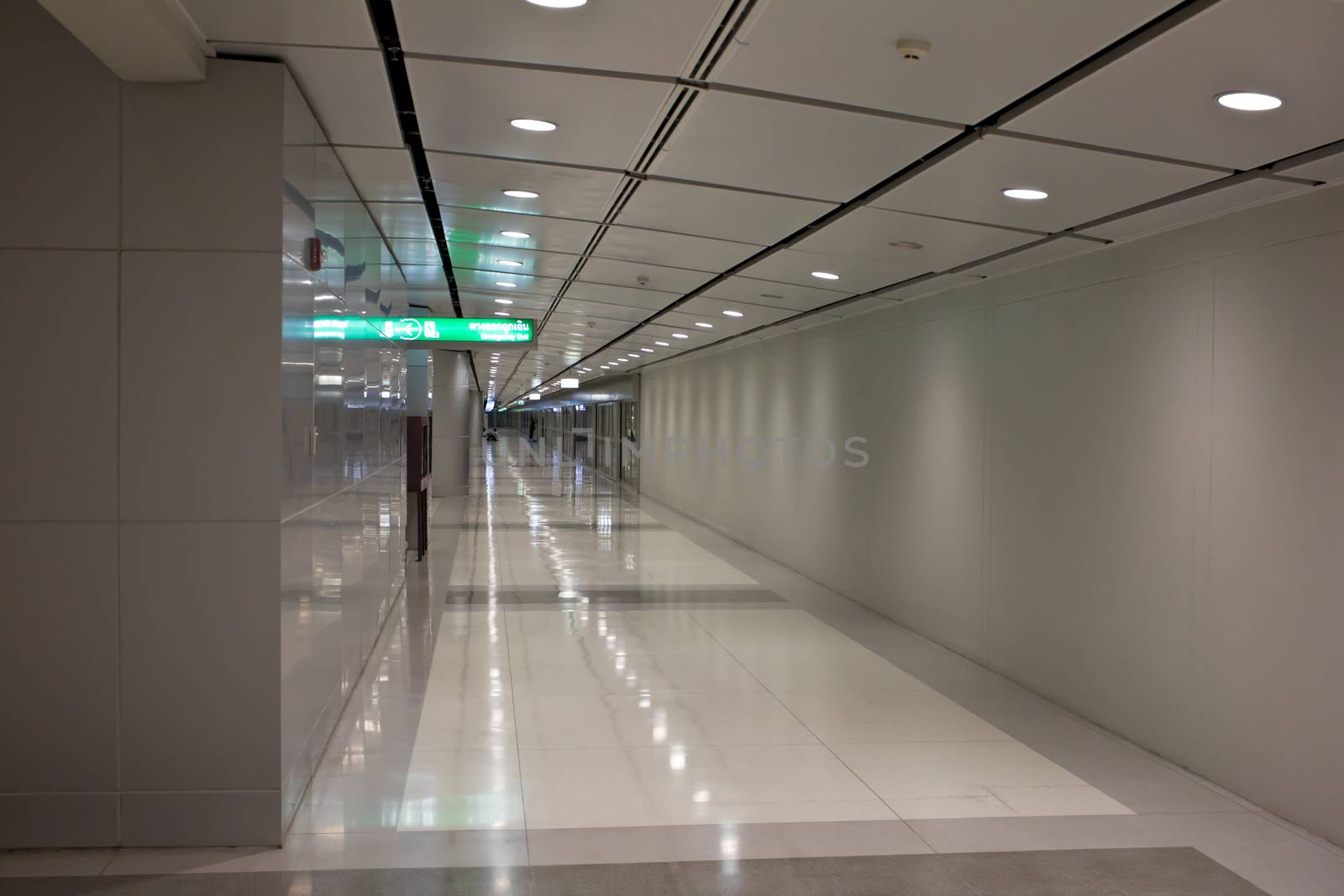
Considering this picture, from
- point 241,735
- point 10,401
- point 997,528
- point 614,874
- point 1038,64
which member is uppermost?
point 1038,64

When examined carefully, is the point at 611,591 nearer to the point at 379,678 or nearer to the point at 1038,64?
the point at 379,678

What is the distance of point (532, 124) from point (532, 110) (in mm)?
217

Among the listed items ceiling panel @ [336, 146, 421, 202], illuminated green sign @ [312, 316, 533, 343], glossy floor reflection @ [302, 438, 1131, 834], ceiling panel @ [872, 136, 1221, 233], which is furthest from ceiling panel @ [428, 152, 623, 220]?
glossy floor reflection @ [302, 438, 1131, 834]

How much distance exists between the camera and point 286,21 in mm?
3754

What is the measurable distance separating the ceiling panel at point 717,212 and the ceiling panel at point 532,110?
2.10 ft

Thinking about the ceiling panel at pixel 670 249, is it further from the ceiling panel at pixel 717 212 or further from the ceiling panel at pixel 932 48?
the ceiling panel at pixel 932 48

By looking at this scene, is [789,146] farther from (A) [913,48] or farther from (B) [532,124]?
(A) [913,48]

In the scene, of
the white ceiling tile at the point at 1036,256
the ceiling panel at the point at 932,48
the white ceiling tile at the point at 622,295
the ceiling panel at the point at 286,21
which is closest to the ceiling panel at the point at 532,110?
the ceiling panel at the point at 286,21

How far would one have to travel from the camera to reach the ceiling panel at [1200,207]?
5.15m

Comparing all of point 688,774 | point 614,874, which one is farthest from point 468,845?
point 688,774

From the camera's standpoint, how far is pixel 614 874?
4414 millimetres

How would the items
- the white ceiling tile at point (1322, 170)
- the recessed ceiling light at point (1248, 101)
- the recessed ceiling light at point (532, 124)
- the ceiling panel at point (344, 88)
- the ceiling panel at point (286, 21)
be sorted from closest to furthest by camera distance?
the ceiling panel at point (286, 21), the recessed ceiling light at point (1248, 101), the ceiling panel at point (344, 88), the white ceiling tile at point (1322, 170), the recessed ceiling light at point (532, 124)

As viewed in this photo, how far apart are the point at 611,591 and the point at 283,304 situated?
7.58 metres

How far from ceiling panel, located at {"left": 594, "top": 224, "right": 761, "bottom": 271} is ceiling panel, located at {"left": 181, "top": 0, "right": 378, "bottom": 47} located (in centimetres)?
334
